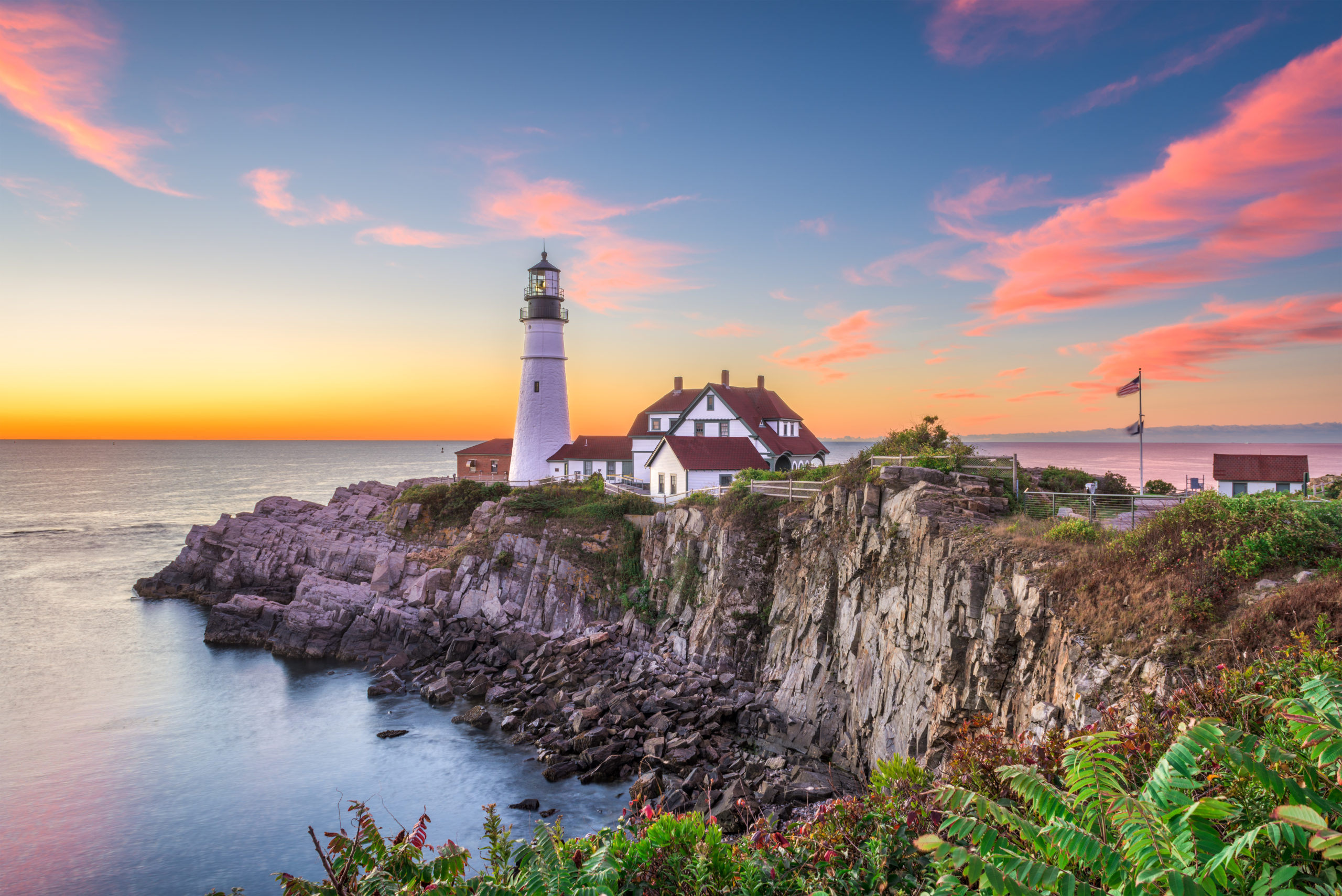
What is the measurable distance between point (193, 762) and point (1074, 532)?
27788mm

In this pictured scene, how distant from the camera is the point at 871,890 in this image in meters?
5.59

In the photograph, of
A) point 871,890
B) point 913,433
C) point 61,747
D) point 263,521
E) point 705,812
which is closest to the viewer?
point 871,890

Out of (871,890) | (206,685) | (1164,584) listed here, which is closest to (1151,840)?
(871,890)

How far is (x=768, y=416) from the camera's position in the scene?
5003 cm

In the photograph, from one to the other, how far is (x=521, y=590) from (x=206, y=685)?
559 inches

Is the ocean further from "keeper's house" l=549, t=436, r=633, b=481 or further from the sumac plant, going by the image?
"keeper's house" l=549, t=436, r=633, b=481

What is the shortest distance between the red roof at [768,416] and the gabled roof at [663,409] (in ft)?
9.95

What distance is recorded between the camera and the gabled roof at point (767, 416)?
152 feet

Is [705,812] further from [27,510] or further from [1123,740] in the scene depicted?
[27,510]

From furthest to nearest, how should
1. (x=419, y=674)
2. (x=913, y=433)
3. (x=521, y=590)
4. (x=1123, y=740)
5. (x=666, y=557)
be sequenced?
(x=521, y=590) < (x=666, y=557) < (x=419, y=674) < (x=913, y=433) < (x=1123, y=740)

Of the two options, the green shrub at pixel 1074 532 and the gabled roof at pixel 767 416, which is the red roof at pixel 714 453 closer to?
the gabled roof at pixel 767 416

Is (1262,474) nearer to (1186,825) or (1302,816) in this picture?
(1186,825)

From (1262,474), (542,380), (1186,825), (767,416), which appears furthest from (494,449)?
(1186,825)

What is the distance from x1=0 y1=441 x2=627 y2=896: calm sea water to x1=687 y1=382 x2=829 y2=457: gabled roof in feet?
87.6
